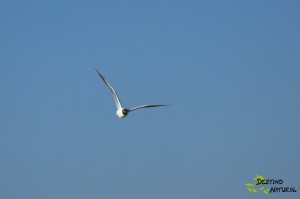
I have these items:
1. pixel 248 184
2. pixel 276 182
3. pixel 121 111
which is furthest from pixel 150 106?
pixel 248 184

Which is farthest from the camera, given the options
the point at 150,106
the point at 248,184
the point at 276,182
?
the point at 150,106

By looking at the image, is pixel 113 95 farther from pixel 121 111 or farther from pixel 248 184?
pixel 248 184

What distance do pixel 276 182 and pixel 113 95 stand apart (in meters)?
27.2

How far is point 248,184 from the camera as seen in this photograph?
28531 millimetres

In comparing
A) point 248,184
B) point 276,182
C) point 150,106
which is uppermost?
point 150,106

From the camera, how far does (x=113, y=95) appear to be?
60281 mm

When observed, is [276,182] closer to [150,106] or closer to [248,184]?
[248,184]

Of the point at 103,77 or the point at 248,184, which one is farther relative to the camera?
the point at 103,77

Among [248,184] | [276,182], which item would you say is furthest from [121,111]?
[248,184]

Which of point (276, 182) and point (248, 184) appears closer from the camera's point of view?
point (248, 184)

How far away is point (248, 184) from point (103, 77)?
3262cm

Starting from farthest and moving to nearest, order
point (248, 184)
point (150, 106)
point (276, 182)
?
point (150, 106) < point (276, 182) < point (248, 184)

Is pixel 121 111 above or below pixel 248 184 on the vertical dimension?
above

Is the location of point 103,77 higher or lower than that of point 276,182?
higher
